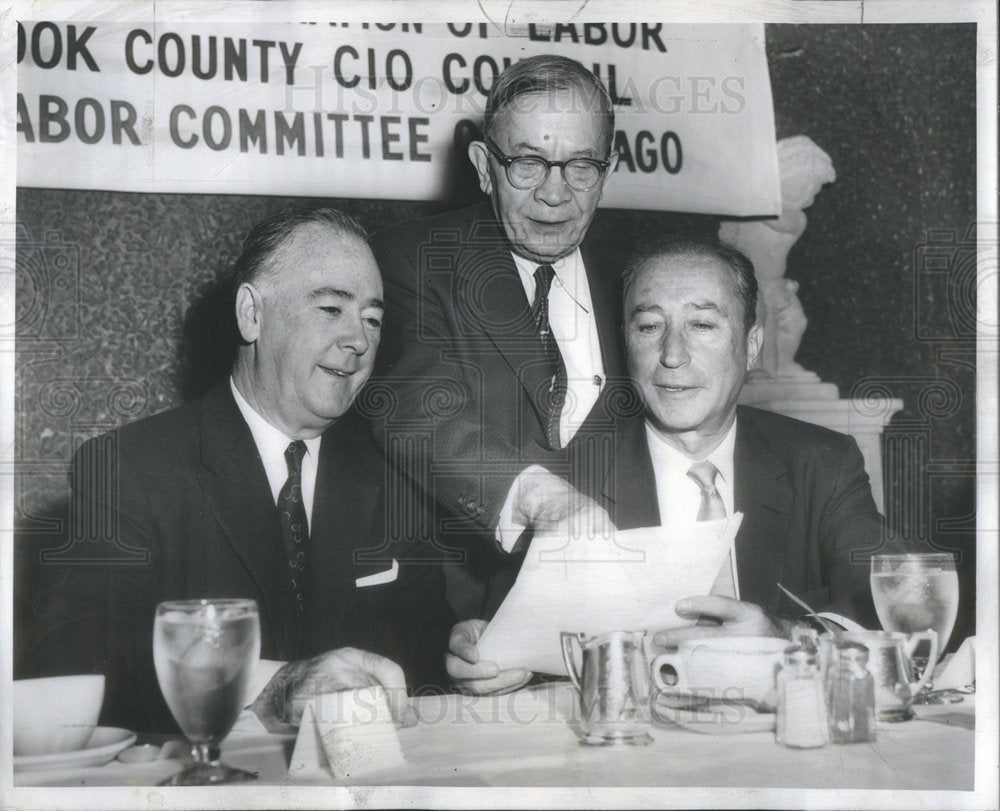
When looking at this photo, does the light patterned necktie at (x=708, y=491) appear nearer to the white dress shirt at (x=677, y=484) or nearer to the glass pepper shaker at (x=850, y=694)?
the white dress shirt at (x=677, y=484)

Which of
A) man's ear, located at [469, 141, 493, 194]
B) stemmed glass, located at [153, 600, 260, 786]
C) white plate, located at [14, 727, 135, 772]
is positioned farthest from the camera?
man's ear, located at [469, 141, 493, 194]

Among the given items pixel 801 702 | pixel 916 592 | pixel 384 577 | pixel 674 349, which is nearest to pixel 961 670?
pixel 916 592

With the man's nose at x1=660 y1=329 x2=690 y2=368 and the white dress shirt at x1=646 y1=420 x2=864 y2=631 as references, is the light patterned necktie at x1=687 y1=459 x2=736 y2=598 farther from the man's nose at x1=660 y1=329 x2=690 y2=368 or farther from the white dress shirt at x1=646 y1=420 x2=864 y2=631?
the man's nose at x1=660 y1=329 x2=690 y2=368

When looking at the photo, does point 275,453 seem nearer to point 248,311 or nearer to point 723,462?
point 248,311

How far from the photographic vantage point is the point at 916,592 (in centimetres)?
179

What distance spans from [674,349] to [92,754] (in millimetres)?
1094

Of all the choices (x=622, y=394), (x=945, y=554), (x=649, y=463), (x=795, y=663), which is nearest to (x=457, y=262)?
(x=622, y=394)

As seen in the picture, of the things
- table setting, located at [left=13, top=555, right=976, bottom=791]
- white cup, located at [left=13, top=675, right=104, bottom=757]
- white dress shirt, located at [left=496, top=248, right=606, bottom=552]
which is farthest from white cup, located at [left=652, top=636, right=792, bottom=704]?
white cup, located at [left=13, top=675, right=104, bottom=757]

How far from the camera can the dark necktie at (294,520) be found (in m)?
1.77

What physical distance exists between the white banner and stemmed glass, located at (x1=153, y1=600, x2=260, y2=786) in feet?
2.46

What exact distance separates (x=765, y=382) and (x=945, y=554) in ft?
1.39

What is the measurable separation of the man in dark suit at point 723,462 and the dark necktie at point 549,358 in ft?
0.38

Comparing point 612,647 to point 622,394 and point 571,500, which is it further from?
point 622,394

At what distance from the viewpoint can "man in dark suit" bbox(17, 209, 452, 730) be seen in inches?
69.2
